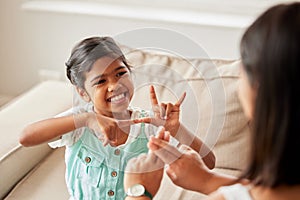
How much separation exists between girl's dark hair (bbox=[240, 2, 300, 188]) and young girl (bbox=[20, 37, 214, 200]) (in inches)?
13.1

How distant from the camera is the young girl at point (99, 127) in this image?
1.08 m

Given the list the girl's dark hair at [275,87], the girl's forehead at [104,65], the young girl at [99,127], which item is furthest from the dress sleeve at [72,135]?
the girl's dark hair at [275,87]

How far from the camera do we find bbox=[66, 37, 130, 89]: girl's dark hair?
1086mm

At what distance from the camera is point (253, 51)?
741 millimetres

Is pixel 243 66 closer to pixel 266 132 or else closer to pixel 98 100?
pixel 266 132

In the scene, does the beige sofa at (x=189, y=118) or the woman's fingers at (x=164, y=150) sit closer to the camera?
the woman's fingers at (x=164, y=150)

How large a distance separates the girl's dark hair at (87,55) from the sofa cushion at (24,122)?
396 millimetres

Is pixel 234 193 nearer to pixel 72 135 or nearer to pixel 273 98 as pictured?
pixel 273 98

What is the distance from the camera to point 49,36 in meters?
2.04

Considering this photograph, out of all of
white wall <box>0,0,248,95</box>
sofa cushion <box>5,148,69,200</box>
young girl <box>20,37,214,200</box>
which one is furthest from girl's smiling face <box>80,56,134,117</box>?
white wall <box>0,0,248,95</box>

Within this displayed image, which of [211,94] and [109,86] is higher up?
[109,86]

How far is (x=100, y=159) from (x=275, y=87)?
516mm

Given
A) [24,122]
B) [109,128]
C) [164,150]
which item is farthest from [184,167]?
[24,122]

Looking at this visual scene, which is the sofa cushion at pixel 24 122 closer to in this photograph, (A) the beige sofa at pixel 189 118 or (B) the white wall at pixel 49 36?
(A) the beige sofa at pixel 189 118
